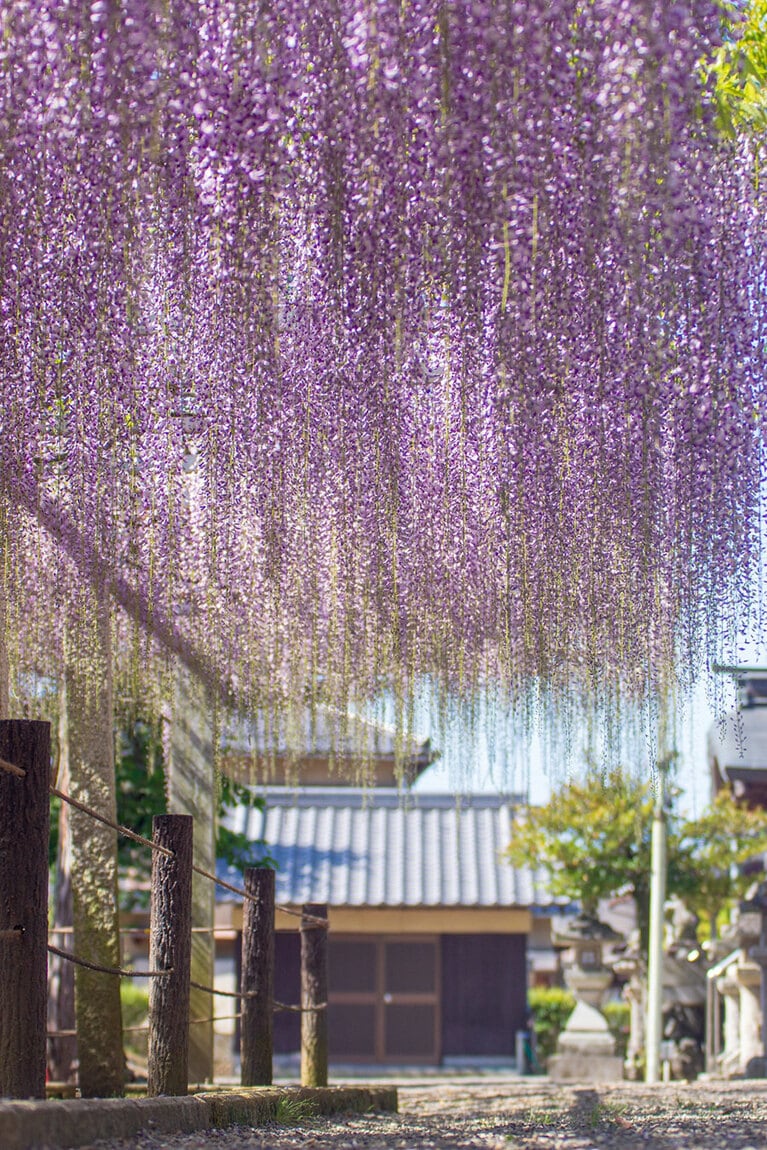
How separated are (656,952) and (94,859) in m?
9.52

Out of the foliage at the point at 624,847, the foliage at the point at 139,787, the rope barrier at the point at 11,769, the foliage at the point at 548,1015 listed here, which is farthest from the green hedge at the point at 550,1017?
the rope barrier at the point at 11,769

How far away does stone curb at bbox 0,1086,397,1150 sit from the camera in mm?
3025

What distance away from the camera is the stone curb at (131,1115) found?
3.03 m

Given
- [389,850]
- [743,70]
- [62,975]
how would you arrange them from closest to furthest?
1. [743,70]
2. [62,975]
3. [389,850]

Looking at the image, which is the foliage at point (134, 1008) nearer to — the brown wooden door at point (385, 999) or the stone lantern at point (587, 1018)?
the brown wooden door at point (385, 999)

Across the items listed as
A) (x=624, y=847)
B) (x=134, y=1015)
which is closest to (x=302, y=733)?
(x=624, y=847)

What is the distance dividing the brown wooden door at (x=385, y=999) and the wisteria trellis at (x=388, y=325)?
32.6ft

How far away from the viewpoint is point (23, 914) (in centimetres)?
332

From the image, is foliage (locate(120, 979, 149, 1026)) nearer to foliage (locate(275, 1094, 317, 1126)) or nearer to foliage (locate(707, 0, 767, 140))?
foliage (locate(275, 1094, 317, 1126))

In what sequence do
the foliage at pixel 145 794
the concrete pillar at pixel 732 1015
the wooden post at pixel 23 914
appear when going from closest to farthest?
the wooden post at pixel 23 914 → the foliage at pixel 145 794 → the concrete pillar at pixel 732 1015

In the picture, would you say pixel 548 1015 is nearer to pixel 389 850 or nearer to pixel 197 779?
pixel 389 850

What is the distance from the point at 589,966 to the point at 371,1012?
3.76 metres

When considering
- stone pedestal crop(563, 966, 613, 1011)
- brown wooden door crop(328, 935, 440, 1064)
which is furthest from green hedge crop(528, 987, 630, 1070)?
stone pedestal crop(563, 966, 613, 1011)

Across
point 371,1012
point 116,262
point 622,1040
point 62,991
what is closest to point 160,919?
point 116,262
